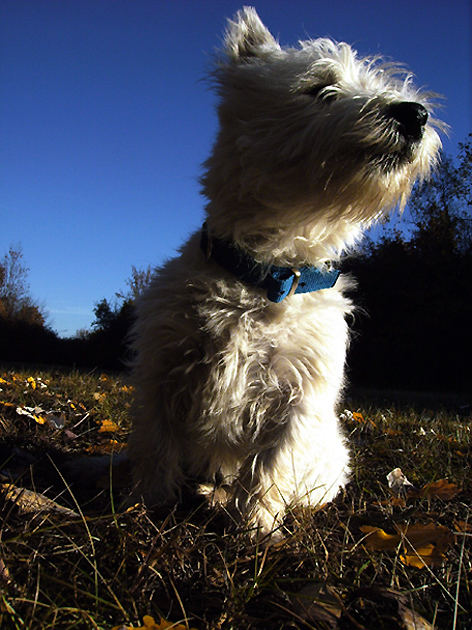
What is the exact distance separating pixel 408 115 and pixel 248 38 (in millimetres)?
1229

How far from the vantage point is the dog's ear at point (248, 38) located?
2990mm

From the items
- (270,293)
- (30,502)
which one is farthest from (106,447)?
(270,293)

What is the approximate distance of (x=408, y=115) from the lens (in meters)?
2.42

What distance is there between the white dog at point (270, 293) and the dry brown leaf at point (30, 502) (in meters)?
0.63

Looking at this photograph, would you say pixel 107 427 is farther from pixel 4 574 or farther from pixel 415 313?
pixel 415 313

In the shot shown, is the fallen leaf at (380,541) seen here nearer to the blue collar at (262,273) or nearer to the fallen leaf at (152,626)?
→ the fallen leaf at (152,626)

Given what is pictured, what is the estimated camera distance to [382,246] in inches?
775

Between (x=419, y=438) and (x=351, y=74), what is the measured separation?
9.25 feet

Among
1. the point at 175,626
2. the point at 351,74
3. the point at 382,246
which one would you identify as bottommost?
the point at 175,626

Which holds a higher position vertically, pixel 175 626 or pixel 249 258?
pixel 249 258

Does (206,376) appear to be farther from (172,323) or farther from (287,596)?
(287,596)

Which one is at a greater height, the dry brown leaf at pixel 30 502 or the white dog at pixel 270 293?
the white dog at pixel 270 293

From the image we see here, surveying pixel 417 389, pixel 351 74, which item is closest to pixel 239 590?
pixel 351 74

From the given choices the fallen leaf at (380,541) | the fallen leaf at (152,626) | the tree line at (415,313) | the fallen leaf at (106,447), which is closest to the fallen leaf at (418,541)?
the fallen leaf at (380,541)
